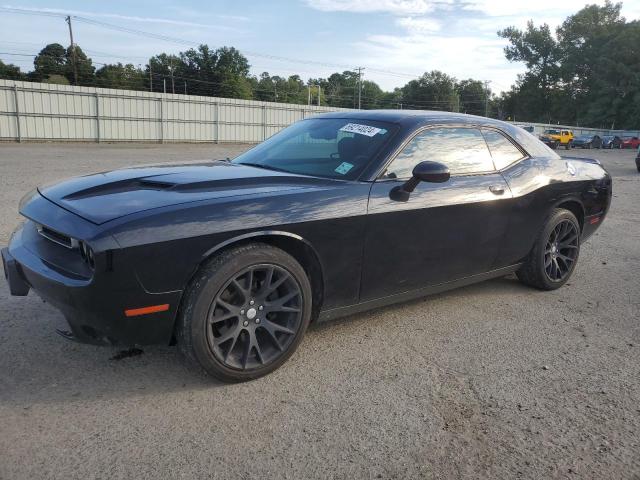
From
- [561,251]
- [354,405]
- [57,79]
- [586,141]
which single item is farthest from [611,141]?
[57,79]

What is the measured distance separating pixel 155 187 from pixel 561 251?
11.5 feet

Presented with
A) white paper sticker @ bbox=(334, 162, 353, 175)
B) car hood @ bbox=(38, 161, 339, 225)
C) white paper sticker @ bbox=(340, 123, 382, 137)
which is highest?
white paper sticker @ bbox=(340, 123, 382, 137)

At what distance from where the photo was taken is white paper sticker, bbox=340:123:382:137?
360 cm

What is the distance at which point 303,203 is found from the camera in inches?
115

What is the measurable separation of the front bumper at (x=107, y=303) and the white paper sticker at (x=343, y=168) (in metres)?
1.33

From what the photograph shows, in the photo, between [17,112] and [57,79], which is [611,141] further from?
[57,79]

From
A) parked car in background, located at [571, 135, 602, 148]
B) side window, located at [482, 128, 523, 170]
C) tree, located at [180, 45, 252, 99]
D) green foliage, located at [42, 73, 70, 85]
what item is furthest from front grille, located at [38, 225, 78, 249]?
tree, located at [180, 45, 252, 99]

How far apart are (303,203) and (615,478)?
1.91 meters

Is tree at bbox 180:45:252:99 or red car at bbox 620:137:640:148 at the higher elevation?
tree at bbox 180:45:252:99

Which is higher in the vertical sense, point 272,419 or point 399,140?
point 399,140

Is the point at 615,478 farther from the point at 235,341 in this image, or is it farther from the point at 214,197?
the point at 214,197

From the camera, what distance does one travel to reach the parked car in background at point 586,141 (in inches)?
1673

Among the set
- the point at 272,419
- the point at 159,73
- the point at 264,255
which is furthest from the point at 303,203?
the point at 159,73

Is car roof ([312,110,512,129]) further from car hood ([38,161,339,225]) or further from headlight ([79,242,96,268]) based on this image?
headlight ([79,242,96,268])
